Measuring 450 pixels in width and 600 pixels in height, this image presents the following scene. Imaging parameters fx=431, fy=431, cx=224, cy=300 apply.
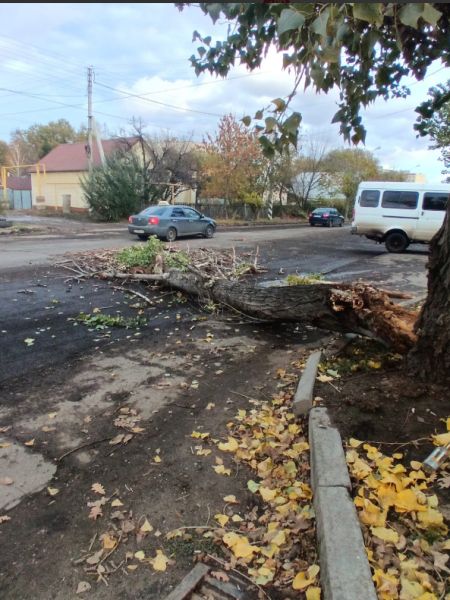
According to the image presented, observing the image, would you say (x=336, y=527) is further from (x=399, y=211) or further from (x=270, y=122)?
(x=399, y=211)

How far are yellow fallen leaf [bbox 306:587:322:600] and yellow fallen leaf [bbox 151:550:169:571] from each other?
725mm

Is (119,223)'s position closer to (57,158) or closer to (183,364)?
(57,158)

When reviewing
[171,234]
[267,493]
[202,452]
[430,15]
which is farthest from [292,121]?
[171,234]

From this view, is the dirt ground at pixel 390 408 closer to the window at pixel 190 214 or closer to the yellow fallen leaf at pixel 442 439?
the yellow fallen leaf at pixel 442 439

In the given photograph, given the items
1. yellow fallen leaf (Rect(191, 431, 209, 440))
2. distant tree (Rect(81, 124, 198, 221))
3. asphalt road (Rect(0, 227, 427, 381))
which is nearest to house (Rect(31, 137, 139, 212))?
distant tree (Rect(81, 124, 198, 221))

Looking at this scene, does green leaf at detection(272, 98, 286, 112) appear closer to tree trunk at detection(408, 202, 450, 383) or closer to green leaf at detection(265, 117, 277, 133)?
green leaf at detection(265, 117, 277, 133)

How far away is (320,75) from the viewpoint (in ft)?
6.54

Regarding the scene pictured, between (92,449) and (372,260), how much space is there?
41.7ft

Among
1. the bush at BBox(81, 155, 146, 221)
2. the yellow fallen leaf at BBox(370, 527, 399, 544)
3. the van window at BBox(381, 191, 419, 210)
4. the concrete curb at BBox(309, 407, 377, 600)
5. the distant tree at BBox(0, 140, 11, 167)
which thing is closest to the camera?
the concrete curb at BBox(309, 407, 377, 600)

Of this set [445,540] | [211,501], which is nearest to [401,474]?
[445,540]

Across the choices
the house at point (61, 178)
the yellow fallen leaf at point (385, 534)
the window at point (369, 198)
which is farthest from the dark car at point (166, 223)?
the house at point (61, 178)

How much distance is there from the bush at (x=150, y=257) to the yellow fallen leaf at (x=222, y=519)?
6456 mm

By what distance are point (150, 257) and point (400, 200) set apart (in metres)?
10.1

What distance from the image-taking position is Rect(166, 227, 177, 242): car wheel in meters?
17.6
